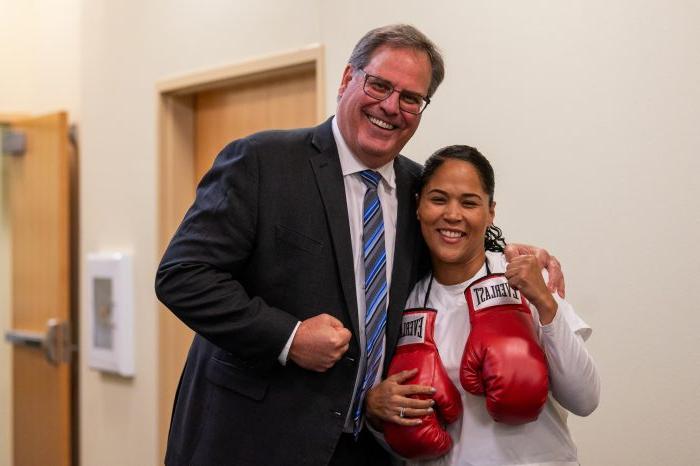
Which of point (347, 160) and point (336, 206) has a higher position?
point (347, 160)

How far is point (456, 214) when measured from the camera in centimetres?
166

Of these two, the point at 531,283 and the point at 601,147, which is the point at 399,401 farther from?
the point at 601,147

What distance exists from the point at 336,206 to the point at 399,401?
1.39ft

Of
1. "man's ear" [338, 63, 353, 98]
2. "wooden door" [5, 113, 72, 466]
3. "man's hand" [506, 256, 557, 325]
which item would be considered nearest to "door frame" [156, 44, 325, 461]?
"wooden door" [5, 113, 72, 466]

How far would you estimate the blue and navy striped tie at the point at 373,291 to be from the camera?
166cm

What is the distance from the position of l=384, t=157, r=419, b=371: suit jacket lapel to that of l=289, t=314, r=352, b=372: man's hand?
173 mm

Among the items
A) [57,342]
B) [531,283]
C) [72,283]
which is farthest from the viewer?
[72,283]

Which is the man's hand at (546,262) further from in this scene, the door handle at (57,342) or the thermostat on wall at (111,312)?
the door handle at (57,342)

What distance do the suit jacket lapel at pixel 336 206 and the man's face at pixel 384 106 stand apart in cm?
6

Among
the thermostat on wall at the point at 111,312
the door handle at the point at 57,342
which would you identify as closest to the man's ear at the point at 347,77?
the thermostat on wall at the point at 111,312

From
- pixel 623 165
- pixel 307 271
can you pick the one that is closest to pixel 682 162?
pixel 623 165

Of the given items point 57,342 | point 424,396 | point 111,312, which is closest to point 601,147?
point 424,396

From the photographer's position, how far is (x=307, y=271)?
164 centimetres

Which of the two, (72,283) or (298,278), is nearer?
(298,278)
